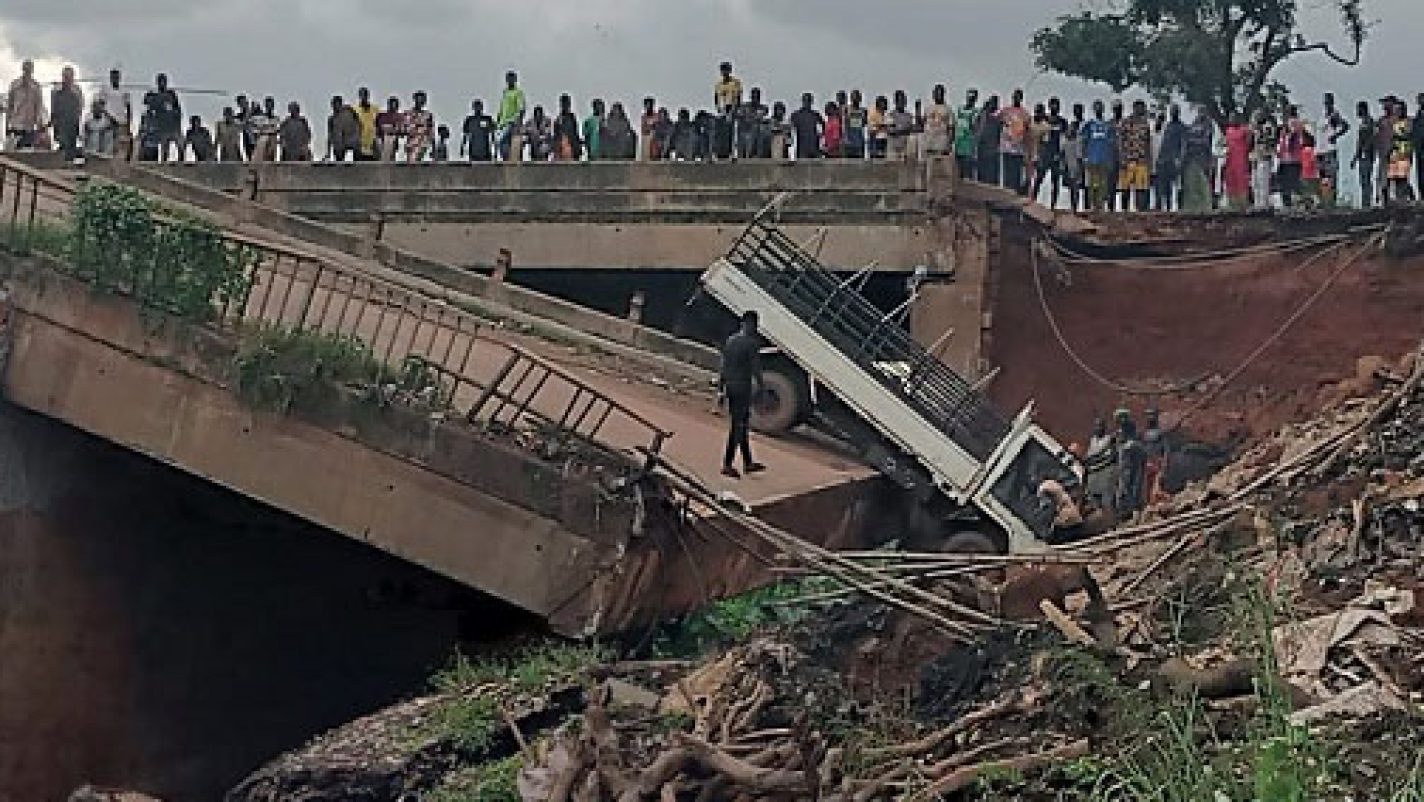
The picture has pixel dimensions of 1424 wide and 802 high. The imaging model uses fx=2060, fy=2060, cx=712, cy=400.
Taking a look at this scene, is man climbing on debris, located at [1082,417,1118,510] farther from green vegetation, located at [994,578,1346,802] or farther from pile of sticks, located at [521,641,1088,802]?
green vegetation, located at [994,578,1346,802]

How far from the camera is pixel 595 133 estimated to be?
22859 mm

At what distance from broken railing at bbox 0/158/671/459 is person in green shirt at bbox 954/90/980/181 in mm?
7228

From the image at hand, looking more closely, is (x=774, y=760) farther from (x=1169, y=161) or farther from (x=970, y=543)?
(x=1169, y=161)

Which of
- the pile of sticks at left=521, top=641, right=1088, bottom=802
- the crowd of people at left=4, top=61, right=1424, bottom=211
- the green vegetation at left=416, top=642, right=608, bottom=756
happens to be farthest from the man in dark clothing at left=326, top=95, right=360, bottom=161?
the pile of sticks at left=521, top=641, right=1088, bottom=802

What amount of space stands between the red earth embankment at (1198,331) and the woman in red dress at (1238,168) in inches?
24.1

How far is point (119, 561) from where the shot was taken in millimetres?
14492

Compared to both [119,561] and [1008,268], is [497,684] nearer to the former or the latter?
[119,561]

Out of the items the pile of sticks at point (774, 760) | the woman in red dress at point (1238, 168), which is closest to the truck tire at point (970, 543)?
the woman in red dress at point (1238, 168)

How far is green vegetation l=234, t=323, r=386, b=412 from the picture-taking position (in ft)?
44.3

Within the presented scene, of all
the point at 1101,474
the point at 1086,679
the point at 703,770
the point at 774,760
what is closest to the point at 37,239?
the point at 703,770

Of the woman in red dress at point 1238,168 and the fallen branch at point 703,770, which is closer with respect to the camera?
the fallen branch at point 703,770

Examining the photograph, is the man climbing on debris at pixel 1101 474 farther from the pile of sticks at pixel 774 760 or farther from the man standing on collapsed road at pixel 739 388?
the pile of sticks at pixel 774 760

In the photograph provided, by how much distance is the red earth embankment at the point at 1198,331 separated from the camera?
69.9ft

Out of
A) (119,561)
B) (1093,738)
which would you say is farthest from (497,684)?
(1093,738)
